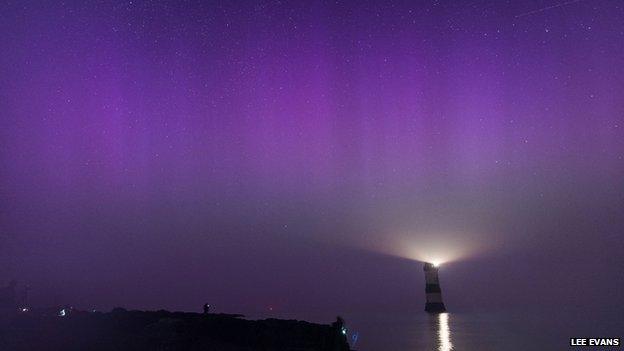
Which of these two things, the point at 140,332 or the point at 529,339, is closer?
the point at 140,332

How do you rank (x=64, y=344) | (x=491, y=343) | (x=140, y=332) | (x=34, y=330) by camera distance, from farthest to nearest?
(x=491, y=343) < (x=34, y=330) < (x=140, y=332) < (x=64, y=344)

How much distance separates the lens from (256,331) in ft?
248

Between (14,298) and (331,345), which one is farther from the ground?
(14,298)

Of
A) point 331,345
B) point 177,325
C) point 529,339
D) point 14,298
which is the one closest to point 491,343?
point 529,339

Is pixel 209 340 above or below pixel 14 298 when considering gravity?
below

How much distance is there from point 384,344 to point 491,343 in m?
37.5

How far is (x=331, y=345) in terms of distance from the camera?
254ft

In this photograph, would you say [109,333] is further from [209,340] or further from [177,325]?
[209,340]

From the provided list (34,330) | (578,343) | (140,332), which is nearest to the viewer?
(140,332)

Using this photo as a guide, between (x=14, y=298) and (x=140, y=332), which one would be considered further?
(x=14, y=298)

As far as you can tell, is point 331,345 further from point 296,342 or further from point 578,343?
point 578,343

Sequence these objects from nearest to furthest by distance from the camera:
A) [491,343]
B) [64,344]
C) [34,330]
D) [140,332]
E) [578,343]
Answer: [64,344], [140,332], [34,330], [578,343], [491,343]

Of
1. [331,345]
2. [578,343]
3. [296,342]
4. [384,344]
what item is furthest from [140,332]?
[578,343]

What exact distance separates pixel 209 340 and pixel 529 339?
502 feet
